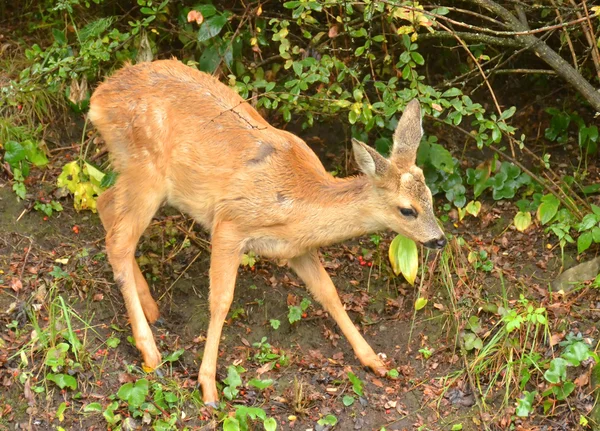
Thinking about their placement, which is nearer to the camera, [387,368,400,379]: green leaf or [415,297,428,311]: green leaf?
[387,368,400,379]: green leaf

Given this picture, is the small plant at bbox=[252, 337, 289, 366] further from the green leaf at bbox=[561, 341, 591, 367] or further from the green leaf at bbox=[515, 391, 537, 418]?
the green leaf at bbox=[561, 341, 591, 367]

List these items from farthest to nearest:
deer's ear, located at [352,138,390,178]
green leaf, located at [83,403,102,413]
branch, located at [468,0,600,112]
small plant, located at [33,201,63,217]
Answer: small plant, located at [33,201,63,217], branch, located at [468,0,600,112], deer's ear, located at [352,138,390,178], green leaf, located at [83,403,102,413]

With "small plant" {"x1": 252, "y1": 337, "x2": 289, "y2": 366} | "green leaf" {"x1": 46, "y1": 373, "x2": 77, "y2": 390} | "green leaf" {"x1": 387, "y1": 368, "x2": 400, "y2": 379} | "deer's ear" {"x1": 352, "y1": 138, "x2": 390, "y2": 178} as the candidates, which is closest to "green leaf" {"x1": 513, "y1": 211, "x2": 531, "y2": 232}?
"green leaf" {"x1": 387, "y1": 368, "x2": 400, "y2": 379}

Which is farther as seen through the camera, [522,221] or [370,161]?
[522,221]

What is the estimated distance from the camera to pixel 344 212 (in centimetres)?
625

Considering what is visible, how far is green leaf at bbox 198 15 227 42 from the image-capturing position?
7.46 m

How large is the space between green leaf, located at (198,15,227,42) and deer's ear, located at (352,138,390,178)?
209 cm

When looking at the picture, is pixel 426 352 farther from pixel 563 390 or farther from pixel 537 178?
pixel 537 178

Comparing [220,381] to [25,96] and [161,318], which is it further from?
[25,96]

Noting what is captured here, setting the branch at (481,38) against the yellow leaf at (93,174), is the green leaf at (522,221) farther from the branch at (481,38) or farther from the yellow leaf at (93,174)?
the yellow leaf at (93,174)

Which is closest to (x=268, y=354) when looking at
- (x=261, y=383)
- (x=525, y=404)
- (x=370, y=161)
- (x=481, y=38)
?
(x=261, y=383)

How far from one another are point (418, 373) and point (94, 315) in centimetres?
235

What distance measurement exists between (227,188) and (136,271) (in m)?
1.08

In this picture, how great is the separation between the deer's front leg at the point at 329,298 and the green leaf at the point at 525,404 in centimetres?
101
